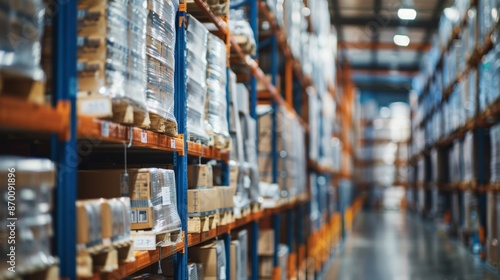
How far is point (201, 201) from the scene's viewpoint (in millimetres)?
4492

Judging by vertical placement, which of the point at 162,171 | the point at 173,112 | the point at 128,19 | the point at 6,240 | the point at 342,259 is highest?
the point at 128,19

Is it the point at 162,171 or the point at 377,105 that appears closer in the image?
the point at 162,171

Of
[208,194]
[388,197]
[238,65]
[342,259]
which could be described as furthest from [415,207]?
[208,194]

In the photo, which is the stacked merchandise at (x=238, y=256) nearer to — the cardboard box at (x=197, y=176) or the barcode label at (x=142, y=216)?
the cardboard box at (x=197, y=176)

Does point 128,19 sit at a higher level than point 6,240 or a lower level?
higher

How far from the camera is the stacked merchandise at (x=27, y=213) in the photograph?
2.22 metres

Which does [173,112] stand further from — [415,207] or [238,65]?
[415,207]

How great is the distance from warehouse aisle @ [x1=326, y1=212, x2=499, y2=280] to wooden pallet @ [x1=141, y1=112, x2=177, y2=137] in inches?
254

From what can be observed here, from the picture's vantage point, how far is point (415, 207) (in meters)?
26.8

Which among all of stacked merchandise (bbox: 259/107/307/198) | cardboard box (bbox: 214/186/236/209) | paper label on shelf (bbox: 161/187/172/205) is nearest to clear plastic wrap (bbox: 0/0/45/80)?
paper label on shelf (bbox: 161/187/172/205)

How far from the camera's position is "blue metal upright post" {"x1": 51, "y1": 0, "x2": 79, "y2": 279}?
2.51 meters

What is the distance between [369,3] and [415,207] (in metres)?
9.90

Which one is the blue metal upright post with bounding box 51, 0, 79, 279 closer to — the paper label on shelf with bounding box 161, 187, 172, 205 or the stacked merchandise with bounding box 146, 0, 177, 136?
the stacked merchandise with bounding box 146, 0, 177, 136

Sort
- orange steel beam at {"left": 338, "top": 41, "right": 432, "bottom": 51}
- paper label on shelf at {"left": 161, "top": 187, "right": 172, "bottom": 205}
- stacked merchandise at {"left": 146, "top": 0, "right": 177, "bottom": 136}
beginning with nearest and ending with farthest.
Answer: stacked merchandise at {"left": 146, "top": 0, "right": 177, "bottom": 136}
paper label on shelf at {"left": 161, "top": 187, "right": 172, "bottom": 205}
orange steel beam at {"left": 338, "top": 41, "right": 432, "bottom": 51}
